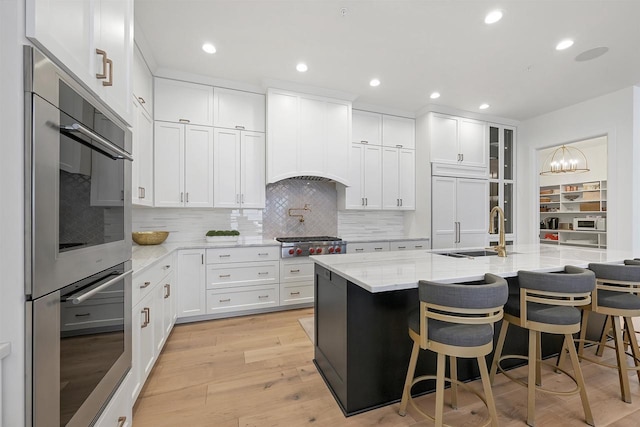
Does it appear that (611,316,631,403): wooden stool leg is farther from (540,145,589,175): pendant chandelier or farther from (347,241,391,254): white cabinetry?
(540,145,589,175): pendant chandelier

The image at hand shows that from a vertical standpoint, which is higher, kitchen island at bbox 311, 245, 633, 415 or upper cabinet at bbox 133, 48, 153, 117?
upper cabinet at bbox 133, 48, 153, 117

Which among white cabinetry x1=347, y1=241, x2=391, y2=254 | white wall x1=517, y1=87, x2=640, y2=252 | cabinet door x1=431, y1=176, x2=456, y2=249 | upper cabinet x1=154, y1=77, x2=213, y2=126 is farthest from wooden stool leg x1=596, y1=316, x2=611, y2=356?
upper cabinet x1=154, y1=77, x2=213, y2=126

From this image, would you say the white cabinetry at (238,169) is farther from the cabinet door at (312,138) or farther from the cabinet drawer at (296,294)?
the cabinet drawer at (296,294)

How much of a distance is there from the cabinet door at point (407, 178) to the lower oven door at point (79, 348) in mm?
3991

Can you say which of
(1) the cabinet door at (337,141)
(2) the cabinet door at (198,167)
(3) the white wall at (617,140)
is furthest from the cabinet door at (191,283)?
Result: (3) the white wall at (617,140)

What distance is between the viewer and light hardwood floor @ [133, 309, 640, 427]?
1.69m

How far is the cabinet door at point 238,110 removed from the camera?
3514mm

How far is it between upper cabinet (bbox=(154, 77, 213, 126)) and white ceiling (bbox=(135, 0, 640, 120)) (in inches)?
7.2

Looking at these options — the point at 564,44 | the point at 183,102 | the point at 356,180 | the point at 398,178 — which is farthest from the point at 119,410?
the point at 564,44

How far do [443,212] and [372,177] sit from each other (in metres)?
1.25

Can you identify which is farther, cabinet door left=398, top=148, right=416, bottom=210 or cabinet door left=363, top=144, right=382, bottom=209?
cabinet door left=398, top=148, right=416, bottom=210

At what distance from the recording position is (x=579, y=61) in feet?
10.2
